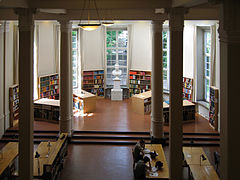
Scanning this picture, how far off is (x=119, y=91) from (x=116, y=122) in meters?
4.95

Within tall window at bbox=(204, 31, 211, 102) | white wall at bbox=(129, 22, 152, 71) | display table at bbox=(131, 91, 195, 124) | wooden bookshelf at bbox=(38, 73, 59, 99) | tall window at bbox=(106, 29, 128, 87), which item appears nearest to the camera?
display table at bbox=(131, 91, 195, 124)

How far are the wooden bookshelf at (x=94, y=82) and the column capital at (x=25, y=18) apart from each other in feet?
38.0

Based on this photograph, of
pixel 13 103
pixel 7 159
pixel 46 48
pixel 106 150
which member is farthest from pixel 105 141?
pixel 46 48

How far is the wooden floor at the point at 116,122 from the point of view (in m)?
13.3

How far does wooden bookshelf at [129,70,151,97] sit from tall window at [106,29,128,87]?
629 mm

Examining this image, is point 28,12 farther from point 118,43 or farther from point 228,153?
point 118,43

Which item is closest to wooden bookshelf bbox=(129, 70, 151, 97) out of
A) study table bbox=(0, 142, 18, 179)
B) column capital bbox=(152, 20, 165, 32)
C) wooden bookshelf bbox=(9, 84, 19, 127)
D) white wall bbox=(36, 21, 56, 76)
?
white wall bbox=(36, 21, 56, 76)

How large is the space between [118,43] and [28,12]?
41.0 feet

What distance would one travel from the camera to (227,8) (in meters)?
4.68

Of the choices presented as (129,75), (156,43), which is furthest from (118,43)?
(156,43)

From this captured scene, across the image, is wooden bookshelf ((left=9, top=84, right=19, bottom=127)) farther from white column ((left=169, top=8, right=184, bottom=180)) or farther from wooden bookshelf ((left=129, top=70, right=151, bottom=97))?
white column ((left=169, top=8, right=184, bottom=180))

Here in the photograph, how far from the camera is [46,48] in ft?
56.1

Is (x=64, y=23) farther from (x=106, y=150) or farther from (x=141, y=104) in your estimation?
(x=141, y=104)

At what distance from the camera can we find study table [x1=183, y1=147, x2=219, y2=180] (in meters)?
7.82
